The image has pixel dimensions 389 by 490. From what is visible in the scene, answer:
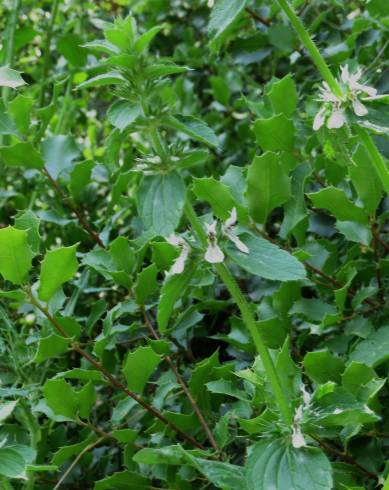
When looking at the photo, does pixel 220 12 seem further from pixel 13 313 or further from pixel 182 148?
pixel 13 313

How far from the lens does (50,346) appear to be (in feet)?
2.48

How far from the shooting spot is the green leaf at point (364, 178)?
743 mm

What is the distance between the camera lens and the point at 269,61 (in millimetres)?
1361

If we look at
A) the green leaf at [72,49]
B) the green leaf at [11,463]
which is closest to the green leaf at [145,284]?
the green leaf at [11,463]

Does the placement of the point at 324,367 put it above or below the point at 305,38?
below

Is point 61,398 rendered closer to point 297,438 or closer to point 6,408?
point 6,408

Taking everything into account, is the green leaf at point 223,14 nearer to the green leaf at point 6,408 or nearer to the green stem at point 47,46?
the green leaf at point 6,408

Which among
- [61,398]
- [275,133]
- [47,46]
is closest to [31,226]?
[61,398]

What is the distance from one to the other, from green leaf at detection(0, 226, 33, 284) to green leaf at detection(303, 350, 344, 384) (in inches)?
10.2

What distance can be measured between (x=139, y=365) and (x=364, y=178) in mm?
272

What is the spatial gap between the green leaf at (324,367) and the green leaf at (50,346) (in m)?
0.23

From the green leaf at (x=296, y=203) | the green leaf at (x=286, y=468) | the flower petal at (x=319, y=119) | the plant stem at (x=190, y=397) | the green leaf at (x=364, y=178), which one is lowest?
the plant stem at (x=190, y=397)

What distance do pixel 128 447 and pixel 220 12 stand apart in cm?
41

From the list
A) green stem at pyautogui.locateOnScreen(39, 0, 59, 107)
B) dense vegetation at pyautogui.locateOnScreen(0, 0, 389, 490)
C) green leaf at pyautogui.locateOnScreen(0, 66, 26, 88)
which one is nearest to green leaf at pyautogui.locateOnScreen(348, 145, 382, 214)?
dense vegetation at pyautogui.locateOnScreen(0, 0, 389, 490)
